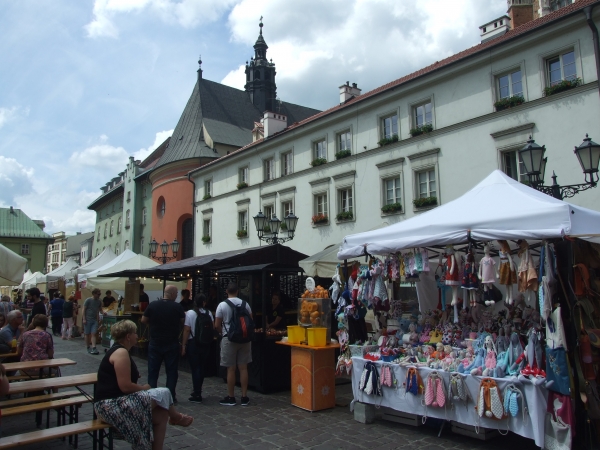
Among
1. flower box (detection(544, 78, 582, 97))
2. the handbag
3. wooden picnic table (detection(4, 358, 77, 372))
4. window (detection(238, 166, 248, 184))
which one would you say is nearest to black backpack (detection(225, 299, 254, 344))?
wooden picnic table (detection(4, 358, 77, 372))

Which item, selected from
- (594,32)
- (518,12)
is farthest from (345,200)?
(594,32)

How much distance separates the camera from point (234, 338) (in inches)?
305

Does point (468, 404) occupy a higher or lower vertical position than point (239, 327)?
lower

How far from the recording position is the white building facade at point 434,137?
579 inches

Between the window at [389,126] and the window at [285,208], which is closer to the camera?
the window at [389,126]

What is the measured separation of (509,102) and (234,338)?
41.8ft

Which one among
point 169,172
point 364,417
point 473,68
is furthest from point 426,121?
point 169,172

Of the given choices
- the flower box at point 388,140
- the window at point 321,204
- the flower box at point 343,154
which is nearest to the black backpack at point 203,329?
the flower box at point 388,140

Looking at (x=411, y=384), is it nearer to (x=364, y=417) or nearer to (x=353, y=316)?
(x=364, y=417)

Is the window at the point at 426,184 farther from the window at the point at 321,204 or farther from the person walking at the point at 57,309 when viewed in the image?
the person walking at the point at 57,309

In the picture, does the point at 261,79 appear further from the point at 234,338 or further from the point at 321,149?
the point at 234,338

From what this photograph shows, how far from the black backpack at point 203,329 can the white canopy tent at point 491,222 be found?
279 cm

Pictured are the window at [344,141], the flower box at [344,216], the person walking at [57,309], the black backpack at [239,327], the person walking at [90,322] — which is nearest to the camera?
the black backpack at [239,327]

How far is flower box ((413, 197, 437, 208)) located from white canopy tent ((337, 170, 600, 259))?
10.9 metres
